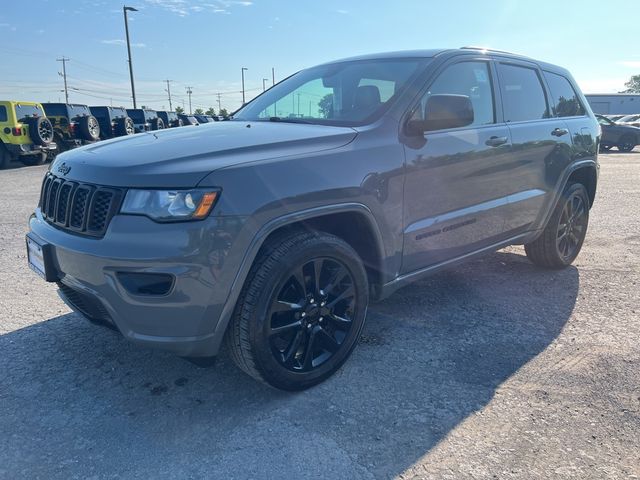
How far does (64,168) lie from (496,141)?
9.37 ft

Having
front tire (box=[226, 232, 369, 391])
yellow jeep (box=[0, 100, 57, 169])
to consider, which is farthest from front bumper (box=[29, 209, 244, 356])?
yellow jeep (box=[0, 100, 57, 169])

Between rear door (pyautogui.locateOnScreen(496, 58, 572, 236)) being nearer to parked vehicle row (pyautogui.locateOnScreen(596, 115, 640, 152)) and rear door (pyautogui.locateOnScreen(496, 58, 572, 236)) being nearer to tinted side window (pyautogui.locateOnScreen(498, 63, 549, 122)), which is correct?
tinted side window (pyautogui.locateOnScreen(498, 63, 549, 122))

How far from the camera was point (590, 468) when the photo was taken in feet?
7.29

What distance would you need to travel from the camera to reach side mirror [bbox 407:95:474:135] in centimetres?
302

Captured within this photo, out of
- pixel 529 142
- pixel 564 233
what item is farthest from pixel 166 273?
pixel 564 233

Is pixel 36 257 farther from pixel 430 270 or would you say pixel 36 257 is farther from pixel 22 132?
pixel 22 132

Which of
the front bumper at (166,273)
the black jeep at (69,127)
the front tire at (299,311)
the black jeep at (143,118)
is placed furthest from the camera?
the black jeep at (143,118)

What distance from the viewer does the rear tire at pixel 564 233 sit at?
15.3 ft

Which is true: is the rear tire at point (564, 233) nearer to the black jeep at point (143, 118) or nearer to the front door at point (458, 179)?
the front door at point (458, 179)

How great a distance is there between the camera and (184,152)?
2.50 m

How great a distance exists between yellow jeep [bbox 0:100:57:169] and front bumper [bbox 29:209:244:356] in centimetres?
1455

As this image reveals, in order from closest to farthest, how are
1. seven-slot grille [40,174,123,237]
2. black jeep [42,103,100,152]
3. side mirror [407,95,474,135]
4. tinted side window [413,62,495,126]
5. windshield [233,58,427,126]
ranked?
seven-slot grille [40,174,123,237], side mirror [407,95,474,135], windshield [233,58,427,126], tinted side window [413,62,495,126], black jeep [42,103,100,152]

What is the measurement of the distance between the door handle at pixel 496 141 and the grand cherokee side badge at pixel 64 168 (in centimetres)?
271

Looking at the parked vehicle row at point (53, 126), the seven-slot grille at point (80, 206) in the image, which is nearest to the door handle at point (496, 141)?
the seven-slot grille at point (80, 206)
